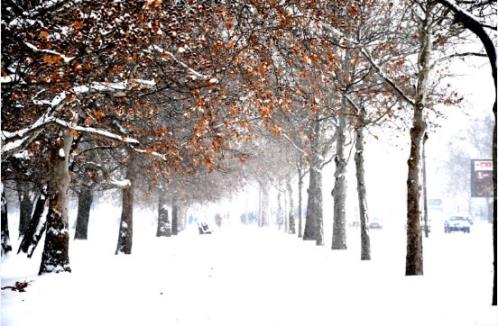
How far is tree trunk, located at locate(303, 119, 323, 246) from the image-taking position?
1016 inches

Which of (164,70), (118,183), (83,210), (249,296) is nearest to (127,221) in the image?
(118,183)

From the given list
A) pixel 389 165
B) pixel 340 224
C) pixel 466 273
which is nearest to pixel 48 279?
pixel 466 273

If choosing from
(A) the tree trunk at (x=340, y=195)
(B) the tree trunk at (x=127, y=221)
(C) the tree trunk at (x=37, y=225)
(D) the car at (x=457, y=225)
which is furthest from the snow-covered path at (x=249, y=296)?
(D) the car at (x=457, y=225)

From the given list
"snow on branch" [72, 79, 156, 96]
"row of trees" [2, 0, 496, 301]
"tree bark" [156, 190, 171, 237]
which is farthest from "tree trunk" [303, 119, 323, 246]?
"snow on branch" [72, 79, 156, 96]

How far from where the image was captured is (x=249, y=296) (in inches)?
374

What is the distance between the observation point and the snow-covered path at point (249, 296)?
7461 millimetres

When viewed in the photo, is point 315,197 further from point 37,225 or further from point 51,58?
point 51,58

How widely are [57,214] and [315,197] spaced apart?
1668 cm

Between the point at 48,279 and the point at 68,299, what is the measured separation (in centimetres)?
272

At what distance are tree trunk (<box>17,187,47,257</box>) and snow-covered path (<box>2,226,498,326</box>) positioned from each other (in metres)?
2.24

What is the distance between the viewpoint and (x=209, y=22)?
10195 millimetres

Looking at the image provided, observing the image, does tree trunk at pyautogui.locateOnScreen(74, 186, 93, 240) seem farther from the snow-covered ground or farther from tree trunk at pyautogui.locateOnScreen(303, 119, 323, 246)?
tree trunk at pyautogui.locateOnScreen(303, 119, 323, 246)

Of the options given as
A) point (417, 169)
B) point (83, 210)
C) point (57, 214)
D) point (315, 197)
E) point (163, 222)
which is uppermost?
point (417, 169)

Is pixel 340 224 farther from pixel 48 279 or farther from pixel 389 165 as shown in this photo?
pixel 389 165
